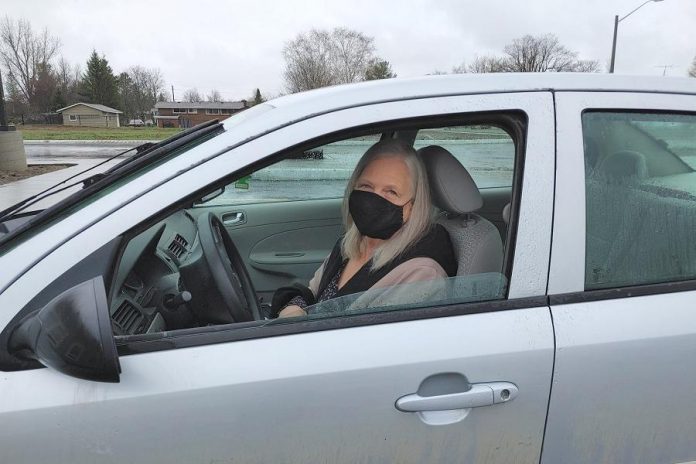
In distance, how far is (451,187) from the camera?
1.86 m

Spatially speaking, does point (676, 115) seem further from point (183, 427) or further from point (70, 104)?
point (70, 104)

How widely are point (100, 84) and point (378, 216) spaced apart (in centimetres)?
9169

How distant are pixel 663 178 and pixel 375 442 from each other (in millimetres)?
1206

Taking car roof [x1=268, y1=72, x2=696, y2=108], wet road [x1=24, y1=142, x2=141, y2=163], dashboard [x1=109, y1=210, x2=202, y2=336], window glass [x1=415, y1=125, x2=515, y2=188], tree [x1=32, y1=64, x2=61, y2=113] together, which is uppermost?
tree [x1=32, y1=64, x2=61, y2=113]

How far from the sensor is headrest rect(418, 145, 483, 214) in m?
1.85

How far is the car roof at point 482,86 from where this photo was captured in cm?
138

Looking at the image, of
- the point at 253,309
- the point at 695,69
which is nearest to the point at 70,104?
the point at 695,69

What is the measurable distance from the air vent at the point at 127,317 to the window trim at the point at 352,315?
38 centimetres

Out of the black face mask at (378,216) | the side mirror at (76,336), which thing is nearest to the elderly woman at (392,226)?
the black face mask at (378,216)

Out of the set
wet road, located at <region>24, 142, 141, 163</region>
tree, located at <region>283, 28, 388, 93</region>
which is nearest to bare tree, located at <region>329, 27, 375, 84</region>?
tree, located at <region>283, 28, 388, 93</region>

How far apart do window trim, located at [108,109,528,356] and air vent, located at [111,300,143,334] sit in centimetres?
38

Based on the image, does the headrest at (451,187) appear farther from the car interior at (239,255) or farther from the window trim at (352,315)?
the window trim at (352,315)

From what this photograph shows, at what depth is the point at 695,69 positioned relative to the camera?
53.0 metres

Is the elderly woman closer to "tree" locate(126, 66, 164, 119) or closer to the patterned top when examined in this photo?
the patterned top
